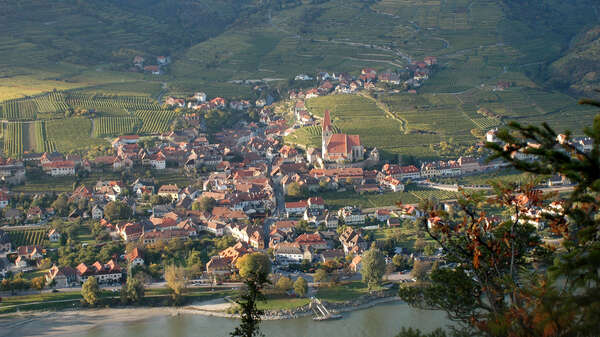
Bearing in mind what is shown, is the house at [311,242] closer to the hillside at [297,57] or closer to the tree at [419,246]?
the tree at [419,246]

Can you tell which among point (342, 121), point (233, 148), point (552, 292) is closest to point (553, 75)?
point (342, 121)

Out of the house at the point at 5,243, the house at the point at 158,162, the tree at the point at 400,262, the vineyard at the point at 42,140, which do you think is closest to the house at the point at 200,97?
the vineyard at the point at 42,140

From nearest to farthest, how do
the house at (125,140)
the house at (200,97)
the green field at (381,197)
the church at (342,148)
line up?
the green field at (381,197), the church at (342,148), the house at (125,140), the house at (200,97)

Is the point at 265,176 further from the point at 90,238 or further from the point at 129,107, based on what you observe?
the point at 129,107

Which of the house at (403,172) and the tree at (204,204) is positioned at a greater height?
the tree at (204,204)

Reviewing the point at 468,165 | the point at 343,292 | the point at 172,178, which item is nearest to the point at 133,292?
the point at 343,292

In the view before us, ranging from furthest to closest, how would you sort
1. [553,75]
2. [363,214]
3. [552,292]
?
[553,75] → [363,214] → [552,292]
